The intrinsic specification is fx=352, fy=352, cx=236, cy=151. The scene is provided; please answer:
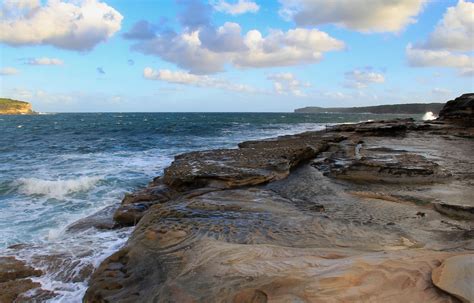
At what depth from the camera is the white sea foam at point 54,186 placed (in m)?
11.8

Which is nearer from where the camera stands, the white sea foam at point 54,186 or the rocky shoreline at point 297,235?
the rocky shoreline at point 297,235

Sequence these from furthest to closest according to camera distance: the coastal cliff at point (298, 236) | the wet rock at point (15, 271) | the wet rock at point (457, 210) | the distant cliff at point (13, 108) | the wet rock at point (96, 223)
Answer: the distant cliff at point (13, 108)
the wet rock at point (96, 223)
the wet rock at point (457, 210)
the wet rock at point (15, 271)
the coastal cliff at point (298, 236)

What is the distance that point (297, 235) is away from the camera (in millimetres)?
4699

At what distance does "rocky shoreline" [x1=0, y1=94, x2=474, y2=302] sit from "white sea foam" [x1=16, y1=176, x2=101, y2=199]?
434 cm

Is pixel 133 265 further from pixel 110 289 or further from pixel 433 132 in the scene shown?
pixel 433 132

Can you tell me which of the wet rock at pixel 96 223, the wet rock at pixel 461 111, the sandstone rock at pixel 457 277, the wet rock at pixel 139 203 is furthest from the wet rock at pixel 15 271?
the wet rock at pixel 461 111

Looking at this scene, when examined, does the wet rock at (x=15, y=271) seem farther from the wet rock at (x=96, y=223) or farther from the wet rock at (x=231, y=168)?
the wet rock at (x=231, y=168)

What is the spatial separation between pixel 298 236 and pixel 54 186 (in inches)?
406

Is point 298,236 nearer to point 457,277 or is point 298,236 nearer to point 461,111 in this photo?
point 457,277

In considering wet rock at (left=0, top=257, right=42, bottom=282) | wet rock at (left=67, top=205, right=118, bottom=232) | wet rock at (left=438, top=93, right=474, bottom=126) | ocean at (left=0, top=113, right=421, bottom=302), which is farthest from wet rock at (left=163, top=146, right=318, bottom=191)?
wet rock at (left=438, top=93, right=474, bottom=126)

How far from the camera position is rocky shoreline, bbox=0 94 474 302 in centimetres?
282

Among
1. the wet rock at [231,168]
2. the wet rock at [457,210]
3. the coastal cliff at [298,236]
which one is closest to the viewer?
the coastal cliff at [298,236]

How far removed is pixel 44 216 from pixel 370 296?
9042 mm

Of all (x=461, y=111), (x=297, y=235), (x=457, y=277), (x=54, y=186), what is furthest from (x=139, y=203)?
(x=461, y=111)
